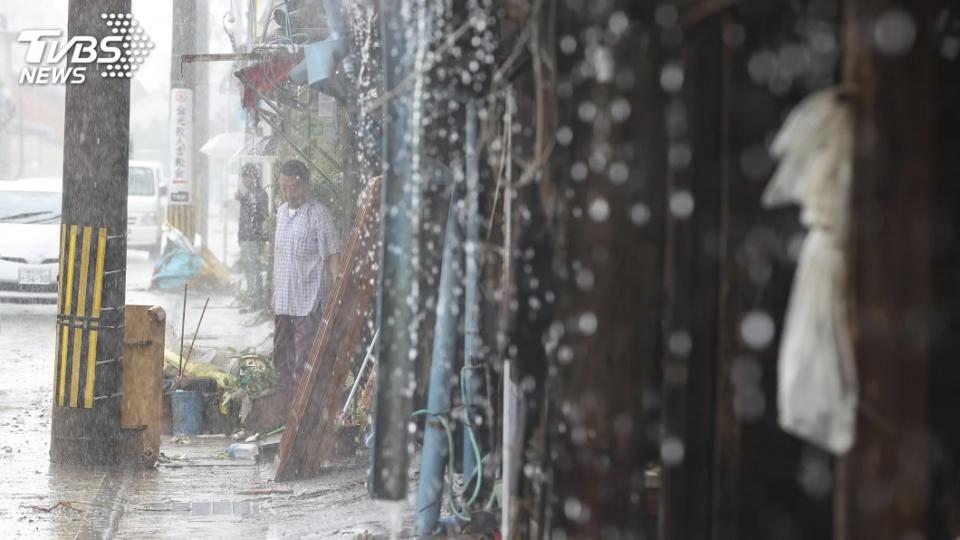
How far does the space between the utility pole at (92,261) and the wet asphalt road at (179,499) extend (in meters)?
0.32

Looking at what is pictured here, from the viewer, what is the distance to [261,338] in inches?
728

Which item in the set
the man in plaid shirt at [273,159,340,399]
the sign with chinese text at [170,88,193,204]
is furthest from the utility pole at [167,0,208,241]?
the man in plaid shirt at [273,159,340,399]

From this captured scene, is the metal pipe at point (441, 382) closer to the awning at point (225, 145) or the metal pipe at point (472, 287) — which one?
the metal pipe at point (472, 287)

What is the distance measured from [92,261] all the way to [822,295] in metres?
7.74

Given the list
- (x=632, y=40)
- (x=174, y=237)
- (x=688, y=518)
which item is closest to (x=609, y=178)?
(x=632, y=40)

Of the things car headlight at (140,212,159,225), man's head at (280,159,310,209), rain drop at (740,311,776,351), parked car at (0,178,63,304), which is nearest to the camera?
rain drop at (740,311,776,351)

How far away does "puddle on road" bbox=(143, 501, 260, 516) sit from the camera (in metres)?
7.99

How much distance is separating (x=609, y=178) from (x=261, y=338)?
15.2 m

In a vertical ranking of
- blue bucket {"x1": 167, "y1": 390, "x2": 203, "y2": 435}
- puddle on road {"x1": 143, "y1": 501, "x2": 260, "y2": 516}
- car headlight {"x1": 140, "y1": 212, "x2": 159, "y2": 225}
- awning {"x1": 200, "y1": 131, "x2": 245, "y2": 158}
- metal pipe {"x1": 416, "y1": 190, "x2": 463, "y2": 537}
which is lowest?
puddle on road {"x1": 143, "y1": 501, "x2": 260, "y2": 516}

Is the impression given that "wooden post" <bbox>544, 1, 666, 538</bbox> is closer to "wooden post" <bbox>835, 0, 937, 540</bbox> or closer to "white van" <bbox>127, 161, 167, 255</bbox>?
"wooden post" <bbox>835, 0, 937, 540</bbox>

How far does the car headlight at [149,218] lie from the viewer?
2811 centimetres

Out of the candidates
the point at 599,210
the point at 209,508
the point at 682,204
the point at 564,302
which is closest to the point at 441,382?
the point at 209,508

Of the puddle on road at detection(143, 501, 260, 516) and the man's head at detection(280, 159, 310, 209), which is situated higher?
the man's head at detection(280, 159, 310, 209)

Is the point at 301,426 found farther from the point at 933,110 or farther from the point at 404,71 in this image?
the point at 933,110
